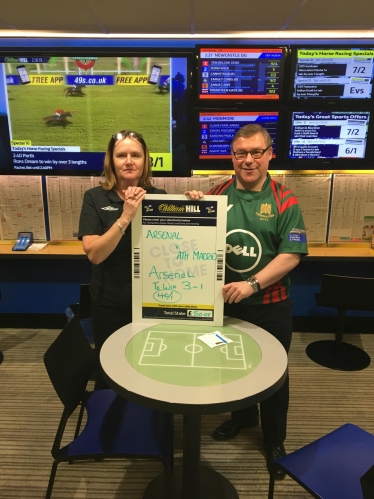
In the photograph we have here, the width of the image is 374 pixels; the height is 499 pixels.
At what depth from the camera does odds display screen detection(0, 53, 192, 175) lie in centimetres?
309

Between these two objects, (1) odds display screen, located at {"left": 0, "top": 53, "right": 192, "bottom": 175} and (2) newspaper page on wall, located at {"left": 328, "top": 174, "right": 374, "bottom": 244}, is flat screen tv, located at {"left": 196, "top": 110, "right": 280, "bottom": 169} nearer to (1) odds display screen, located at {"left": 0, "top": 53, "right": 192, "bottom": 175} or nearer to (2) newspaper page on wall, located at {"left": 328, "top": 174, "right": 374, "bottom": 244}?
(1) odds display screen, located at {"left": 0, "top": 53, "right": 192, "bottom": 175}

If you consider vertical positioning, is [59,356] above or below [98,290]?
below

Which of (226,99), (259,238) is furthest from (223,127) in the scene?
(259,238)

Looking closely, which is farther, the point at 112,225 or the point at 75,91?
the point at 75,91

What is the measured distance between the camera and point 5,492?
2.03 m

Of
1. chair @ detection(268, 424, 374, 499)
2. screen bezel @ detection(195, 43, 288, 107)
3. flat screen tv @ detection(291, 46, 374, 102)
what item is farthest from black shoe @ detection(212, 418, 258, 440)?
flat screen tv @ detection(291, 46, 374, 102)

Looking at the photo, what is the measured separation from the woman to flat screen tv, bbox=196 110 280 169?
1.37 metres

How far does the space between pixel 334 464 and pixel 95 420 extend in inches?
40.8

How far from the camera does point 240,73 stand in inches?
123

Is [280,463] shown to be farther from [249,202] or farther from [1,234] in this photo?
[1,234]

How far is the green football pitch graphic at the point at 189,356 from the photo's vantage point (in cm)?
144

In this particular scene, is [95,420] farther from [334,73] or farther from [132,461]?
[334,73]

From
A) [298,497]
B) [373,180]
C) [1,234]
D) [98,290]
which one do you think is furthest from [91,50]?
[298,497]

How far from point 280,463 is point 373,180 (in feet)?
9.15
